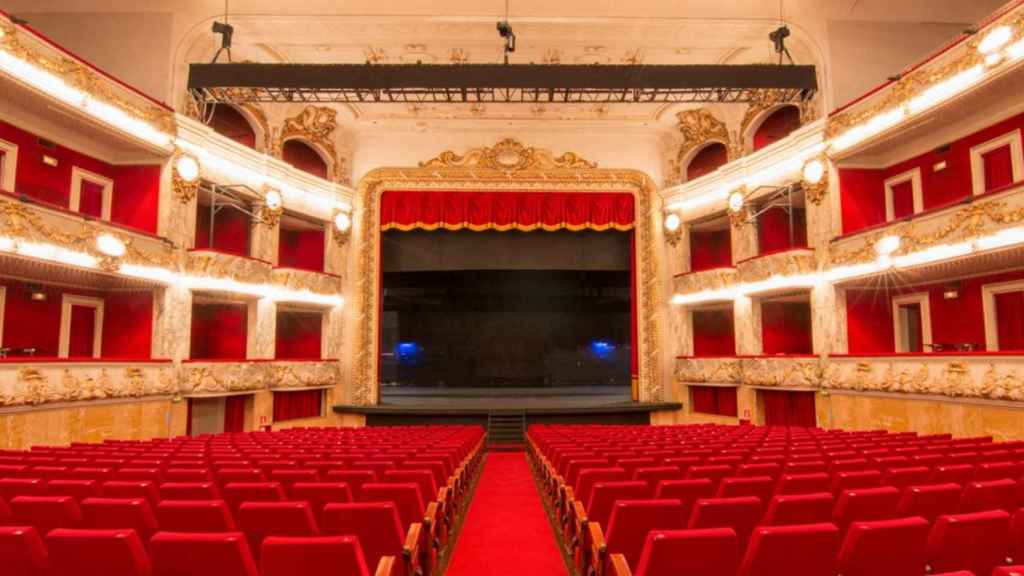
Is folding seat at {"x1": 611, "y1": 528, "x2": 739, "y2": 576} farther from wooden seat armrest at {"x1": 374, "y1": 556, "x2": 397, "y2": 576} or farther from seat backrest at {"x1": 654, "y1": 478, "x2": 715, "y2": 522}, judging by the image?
seat backrest at {"x1": 654, "y1": 478, "x2": 715, "y2": 522}

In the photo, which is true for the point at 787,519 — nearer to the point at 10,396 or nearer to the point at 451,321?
the point at 10,396

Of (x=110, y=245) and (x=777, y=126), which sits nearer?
(x=110, y=245)

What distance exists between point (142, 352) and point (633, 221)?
1230 cm

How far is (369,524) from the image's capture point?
2.91 meters

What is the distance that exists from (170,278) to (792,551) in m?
12.2

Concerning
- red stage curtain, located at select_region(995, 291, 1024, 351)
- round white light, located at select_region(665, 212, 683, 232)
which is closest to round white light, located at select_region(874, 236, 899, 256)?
red stage curtain, located at select_region(995, 291, 1024, 351)

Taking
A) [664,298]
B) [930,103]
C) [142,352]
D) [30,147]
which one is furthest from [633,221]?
[30,147]

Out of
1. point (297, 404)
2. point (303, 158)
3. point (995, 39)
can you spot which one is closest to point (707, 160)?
point (995, 39)

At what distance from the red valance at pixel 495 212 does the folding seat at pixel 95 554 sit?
1398 centimetres

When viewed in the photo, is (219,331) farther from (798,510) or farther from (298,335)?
(798,510)

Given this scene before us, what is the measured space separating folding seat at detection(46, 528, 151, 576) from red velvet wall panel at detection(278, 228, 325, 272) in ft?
48.9

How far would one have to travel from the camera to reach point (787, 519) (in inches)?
109

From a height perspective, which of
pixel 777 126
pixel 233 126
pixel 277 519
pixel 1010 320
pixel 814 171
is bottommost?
pixel 277 519

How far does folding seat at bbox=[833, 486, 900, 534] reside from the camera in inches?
114
